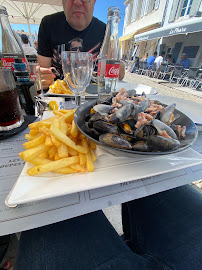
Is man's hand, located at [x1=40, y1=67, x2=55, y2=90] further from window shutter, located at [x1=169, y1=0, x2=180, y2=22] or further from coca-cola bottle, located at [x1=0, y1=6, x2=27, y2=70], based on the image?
window shutter, located at [x1=169, y1=0, x2=180, y2=22]

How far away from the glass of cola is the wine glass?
37cm

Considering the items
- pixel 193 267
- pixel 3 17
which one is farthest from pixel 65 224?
pixel 3 17

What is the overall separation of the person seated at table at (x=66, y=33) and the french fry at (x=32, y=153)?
6.24ft

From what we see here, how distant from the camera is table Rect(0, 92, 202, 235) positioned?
432 mm

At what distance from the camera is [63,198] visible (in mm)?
508

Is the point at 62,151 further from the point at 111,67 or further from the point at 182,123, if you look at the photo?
the point at 111,67

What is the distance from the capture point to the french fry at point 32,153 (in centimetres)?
50

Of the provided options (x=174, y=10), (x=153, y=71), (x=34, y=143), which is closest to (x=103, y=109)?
Answer: (x=34, y=143)

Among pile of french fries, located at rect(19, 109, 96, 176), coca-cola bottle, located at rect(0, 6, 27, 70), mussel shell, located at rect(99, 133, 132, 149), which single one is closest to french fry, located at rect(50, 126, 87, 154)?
pile of french fries, located at rect(19, 109, 96, 176)

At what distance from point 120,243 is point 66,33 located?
2.76 metres

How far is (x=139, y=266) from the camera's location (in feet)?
1.91

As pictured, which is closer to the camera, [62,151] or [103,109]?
[62,151]

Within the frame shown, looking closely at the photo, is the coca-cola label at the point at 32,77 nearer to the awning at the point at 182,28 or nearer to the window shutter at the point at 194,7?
the awning at the point at 182,28

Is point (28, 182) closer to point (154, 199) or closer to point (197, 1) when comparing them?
point (154, 199)
